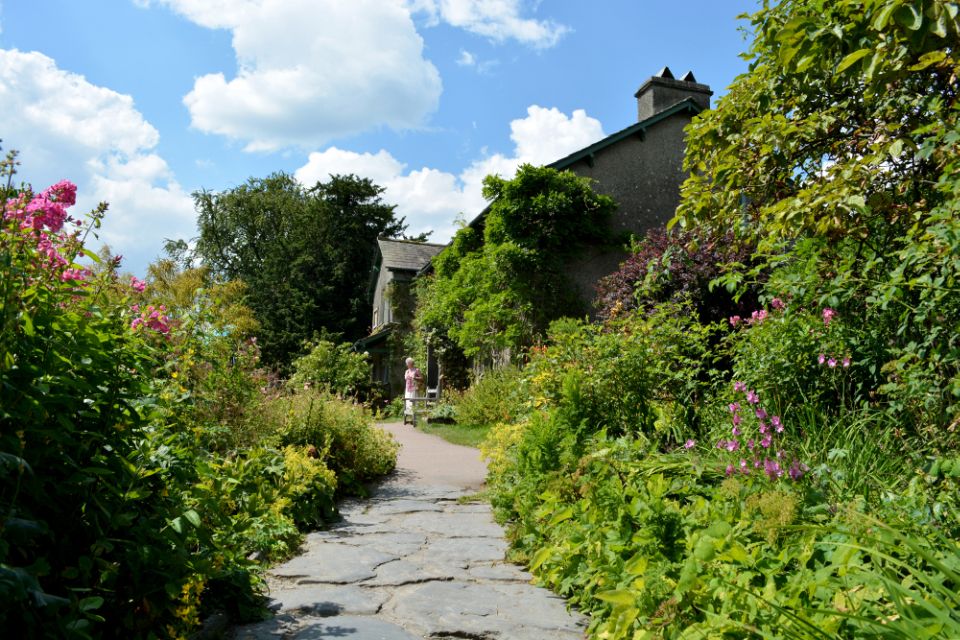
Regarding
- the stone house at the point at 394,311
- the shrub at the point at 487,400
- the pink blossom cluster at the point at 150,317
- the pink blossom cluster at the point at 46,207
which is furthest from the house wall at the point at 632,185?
the pink blossom cluster at the point at 46,207

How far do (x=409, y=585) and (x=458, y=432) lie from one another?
32.5 feet

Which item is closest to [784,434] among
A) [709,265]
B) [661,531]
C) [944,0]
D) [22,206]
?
[661,531]

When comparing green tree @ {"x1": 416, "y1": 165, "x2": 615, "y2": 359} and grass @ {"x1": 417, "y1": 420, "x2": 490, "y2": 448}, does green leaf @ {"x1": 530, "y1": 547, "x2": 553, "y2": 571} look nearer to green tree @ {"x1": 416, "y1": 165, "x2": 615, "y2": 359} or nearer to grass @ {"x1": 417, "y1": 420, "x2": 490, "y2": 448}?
grass @ {"x1": 417, "y1": 420, "x2": 490, "y2": 448}

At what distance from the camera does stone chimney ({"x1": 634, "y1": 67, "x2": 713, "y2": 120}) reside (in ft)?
58.3

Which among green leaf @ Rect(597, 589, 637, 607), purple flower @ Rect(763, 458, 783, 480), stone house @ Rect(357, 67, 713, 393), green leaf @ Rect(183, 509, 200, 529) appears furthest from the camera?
stone house @ Rect(357, 67, 713, 393)

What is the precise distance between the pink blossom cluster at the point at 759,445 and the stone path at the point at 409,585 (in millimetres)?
1215

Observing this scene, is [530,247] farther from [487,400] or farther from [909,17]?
[909,17]

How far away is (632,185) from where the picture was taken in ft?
56.9

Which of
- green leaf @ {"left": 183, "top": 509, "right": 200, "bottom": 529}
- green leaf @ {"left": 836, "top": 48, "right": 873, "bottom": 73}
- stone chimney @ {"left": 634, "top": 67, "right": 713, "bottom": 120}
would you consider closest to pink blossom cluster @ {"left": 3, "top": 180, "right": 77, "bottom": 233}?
green leaf @ {"left": 183, "top": 509, "right": 200, "bottom": 529}

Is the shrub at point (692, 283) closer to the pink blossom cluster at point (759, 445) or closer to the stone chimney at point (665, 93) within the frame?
the stone chimney at point (665, 93)

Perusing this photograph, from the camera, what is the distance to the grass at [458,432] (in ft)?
42.1

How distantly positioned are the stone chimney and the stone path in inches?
547

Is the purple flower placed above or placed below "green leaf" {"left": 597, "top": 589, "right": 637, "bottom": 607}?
above

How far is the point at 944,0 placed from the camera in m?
2.51
